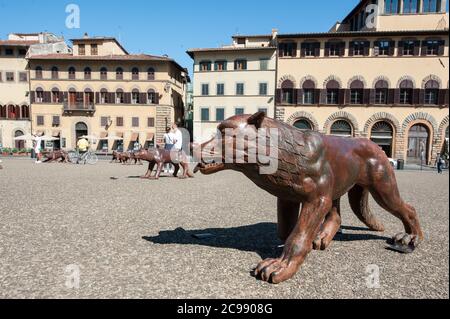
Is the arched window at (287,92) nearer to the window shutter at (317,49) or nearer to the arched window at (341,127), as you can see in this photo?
the window shutter at (317,49)

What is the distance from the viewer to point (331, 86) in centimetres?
3023

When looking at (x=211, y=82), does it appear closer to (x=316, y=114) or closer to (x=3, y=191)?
(x=316, y=114)

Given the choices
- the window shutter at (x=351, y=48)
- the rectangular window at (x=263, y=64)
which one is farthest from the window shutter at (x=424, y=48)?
the rectangular window at (x=263, y=64)

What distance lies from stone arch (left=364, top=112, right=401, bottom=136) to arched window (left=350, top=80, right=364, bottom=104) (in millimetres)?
1944

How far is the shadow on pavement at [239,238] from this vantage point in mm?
4090

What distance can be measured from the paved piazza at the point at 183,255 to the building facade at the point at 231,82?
2591 cm

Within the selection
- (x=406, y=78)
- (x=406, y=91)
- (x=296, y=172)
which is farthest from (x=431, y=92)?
(x=296, y=172)

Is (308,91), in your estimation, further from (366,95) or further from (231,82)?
(231,82)

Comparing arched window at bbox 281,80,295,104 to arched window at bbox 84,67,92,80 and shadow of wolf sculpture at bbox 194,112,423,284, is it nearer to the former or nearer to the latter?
arched window at bbox 84,67,92,80

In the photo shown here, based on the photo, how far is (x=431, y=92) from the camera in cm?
2892

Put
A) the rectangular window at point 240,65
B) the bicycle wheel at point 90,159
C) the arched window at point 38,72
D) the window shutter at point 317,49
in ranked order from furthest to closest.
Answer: the arched window at point 38,72 < the rectangular window at point 240,65 < the window shutter at point 317,49 < the bicycle wheel at point 90,159

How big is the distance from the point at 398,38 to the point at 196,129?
2056 centimetres

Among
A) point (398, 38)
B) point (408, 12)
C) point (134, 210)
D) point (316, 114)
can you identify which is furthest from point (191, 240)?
point (408, 12)

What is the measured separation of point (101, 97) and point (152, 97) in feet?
18.7
